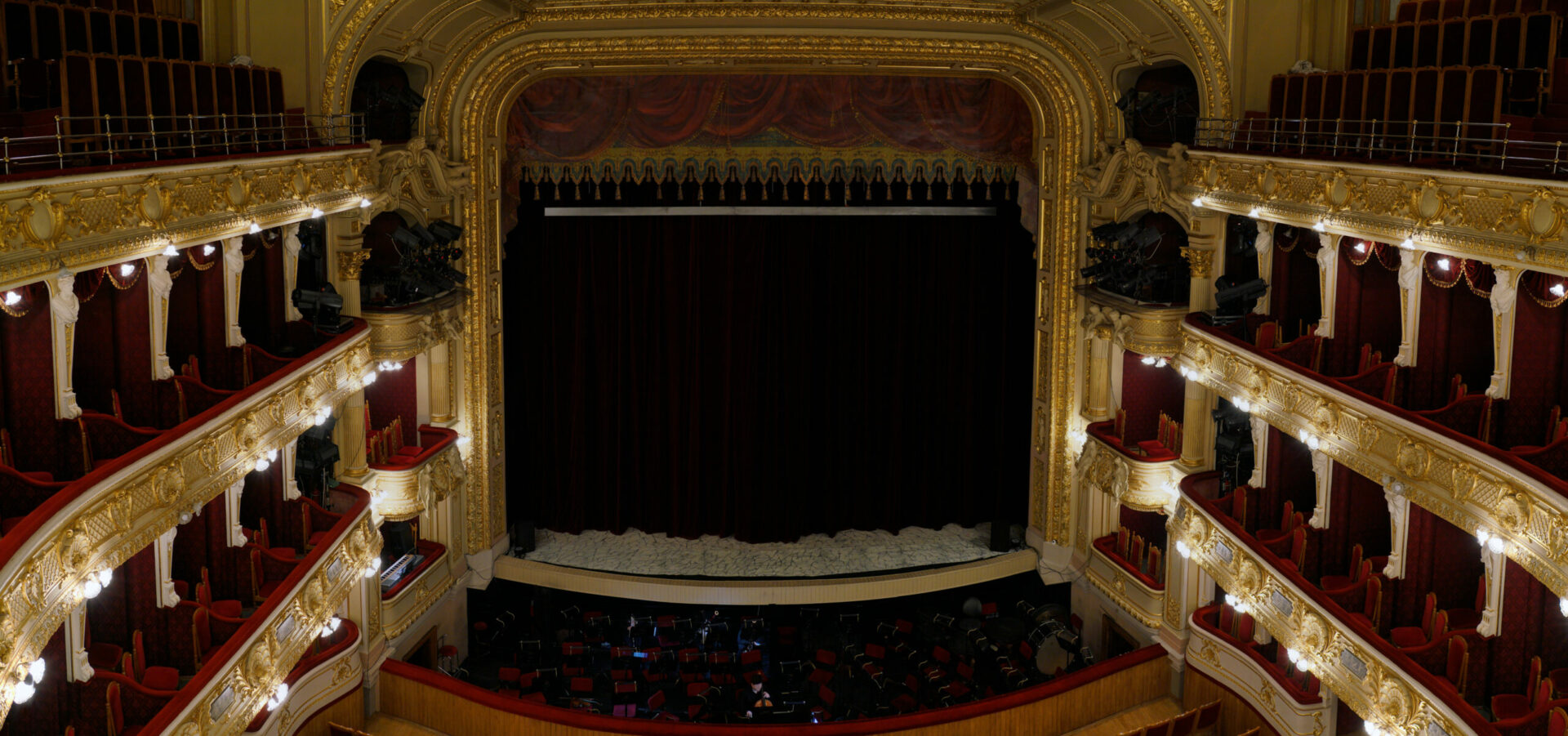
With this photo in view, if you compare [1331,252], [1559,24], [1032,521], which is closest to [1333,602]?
[1331,252]

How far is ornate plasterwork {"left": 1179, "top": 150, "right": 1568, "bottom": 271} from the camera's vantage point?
6418 mm

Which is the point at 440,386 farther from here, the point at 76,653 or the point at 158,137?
the point at 76,653

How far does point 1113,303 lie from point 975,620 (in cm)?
367

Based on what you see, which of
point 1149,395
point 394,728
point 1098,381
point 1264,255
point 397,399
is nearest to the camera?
point 1264,255

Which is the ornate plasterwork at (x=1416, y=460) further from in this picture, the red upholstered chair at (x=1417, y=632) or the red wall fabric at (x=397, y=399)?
the red wall fabric at (x=397, y=399)

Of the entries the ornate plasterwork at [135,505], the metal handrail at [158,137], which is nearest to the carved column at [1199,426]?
the ornate plasterwork at [135,505]

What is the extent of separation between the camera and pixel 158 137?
8.45 m

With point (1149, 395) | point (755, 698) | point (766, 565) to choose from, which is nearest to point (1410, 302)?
point (1149, 395)

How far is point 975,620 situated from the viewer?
543 inches

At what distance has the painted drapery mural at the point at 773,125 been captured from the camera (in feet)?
44.2

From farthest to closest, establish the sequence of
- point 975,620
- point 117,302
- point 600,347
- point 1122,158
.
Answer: point 600,347 < point 975,620 < point 1122,158 < point 117,302

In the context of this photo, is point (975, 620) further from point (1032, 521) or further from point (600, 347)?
point (600, 347)

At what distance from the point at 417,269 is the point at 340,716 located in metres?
3.74

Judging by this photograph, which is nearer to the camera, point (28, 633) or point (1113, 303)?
point (28, 633)
